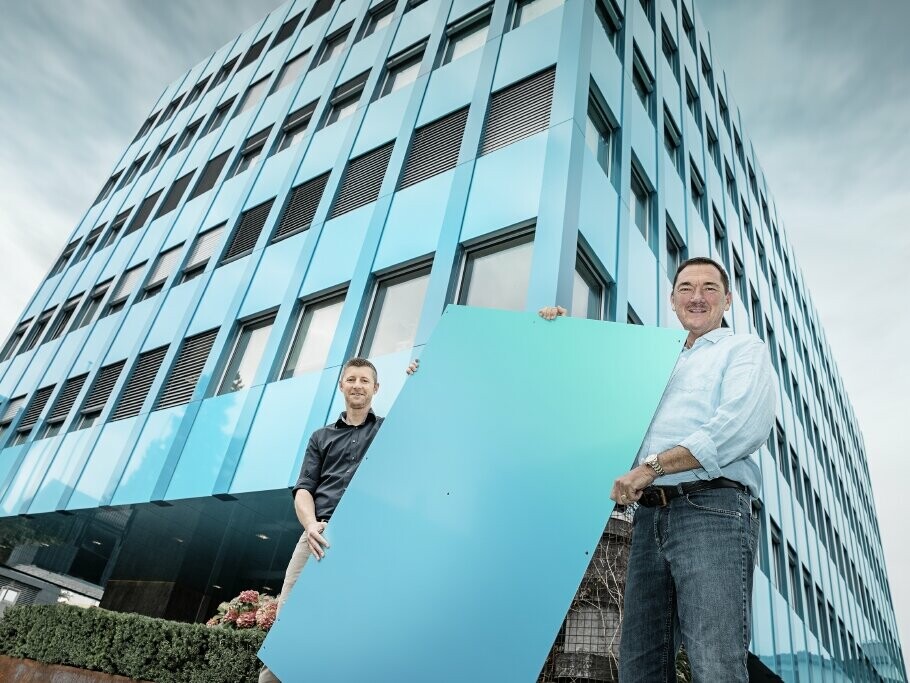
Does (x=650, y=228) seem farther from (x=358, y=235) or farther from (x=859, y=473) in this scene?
(x=859, y=473)

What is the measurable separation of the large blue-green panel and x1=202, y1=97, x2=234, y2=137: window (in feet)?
56.4

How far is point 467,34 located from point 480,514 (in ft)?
35.2

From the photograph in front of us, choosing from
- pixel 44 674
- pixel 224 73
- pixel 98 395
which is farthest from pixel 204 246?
pixel 224 73

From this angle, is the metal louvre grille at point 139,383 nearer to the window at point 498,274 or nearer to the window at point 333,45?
the window at point 498,274

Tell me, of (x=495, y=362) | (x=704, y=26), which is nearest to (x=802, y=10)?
(x=704, y=26)

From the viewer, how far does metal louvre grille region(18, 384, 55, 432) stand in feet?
47.1

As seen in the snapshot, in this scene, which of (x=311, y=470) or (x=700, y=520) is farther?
(x=311, y=470)

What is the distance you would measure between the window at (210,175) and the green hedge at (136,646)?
9.86 meters

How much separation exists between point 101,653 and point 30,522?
6.28 meters

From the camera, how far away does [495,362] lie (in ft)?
9.75

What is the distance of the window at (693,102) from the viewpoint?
47.9ft

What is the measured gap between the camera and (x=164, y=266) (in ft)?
47.1

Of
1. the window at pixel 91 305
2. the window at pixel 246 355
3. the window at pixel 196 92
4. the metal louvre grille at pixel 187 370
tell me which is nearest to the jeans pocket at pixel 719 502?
the window at pixel 246 355

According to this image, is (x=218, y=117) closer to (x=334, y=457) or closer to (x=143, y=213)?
(x=143, y=213)
